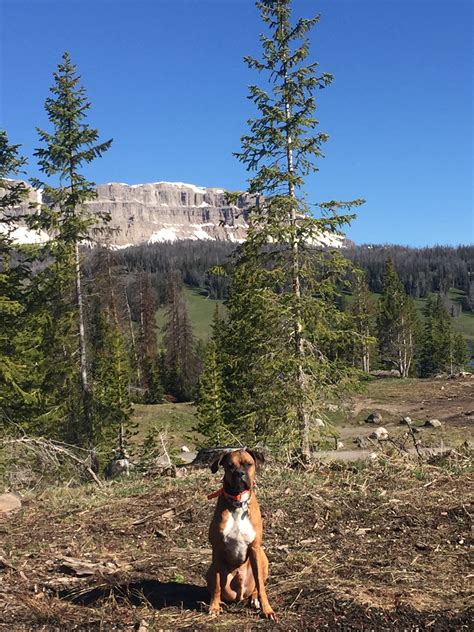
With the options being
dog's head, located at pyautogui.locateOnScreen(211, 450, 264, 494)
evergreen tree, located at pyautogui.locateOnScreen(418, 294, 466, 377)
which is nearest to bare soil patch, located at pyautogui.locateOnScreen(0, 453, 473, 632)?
dog's head, located at pyautogui.locateOnScreen(211, 450, 264, 494)

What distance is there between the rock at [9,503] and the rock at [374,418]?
91.2 feet

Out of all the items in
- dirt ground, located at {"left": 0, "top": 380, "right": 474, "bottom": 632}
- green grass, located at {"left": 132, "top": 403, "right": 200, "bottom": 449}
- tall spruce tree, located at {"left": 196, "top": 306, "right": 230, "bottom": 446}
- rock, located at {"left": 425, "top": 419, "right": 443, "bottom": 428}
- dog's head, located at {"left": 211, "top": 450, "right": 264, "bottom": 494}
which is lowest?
green grass, located at {"left": 132, "top": 403, "right": 200, "bottom": 449}

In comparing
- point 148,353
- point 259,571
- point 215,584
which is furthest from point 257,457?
point 148,353

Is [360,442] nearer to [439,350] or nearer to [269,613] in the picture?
[269,613]

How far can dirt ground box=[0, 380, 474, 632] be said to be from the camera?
13.5 ft

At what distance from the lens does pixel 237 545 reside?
4.17 metres

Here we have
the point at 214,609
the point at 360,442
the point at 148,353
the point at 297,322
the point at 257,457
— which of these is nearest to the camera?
the point at 214,609

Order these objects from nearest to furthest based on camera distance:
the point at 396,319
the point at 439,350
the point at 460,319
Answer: the point at 396,319
the point at 439,350
the point at 460,319

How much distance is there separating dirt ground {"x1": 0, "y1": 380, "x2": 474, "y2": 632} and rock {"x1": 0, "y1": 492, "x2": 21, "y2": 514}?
251 millimetres

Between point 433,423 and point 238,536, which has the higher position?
point 238,536

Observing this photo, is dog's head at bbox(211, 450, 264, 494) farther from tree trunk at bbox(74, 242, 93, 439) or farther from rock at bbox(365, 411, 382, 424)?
rock at bbox(365, 411, 382, 424)

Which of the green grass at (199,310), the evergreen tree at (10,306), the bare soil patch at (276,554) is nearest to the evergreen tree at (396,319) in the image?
the evergreen tree at (10,306)

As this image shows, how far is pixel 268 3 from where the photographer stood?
1532cm

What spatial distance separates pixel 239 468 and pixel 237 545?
567 mm
